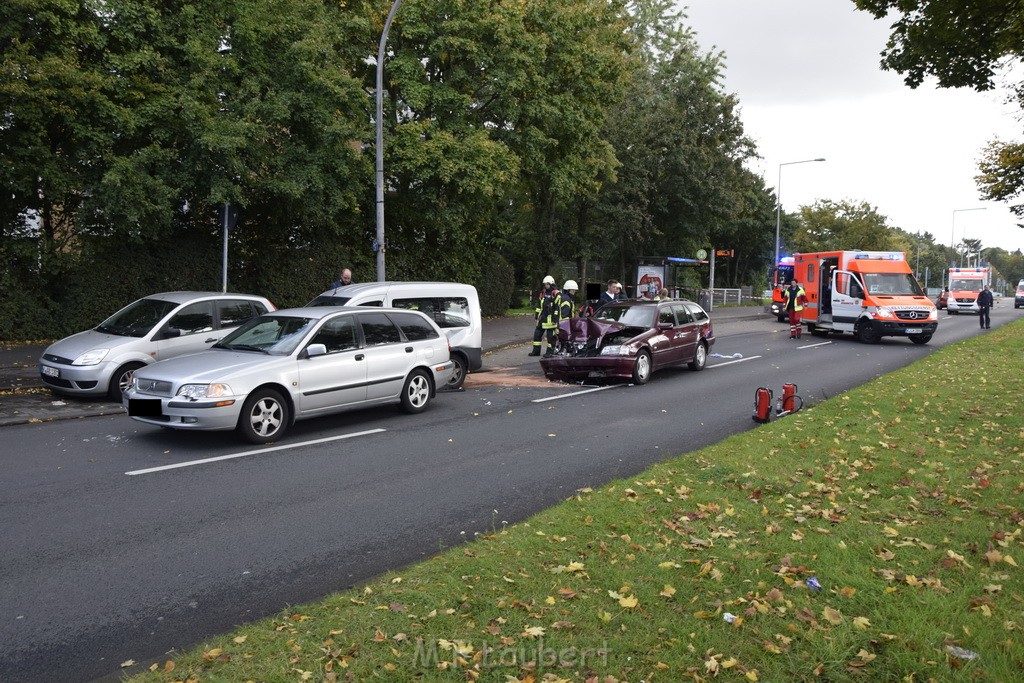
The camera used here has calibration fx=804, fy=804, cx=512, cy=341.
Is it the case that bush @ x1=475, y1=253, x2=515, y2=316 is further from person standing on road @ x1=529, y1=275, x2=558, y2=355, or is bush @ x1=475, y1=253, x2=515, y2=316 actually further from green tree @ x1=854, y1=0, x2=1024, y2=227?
green tree @ x1=854, y1=0, x2=1024, y2=227

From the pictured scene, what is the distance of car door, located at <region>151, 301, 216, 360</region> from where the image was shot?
12.1 meters

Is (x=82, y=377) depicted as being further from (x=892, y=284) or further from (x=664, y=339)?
(x=892, y=284)

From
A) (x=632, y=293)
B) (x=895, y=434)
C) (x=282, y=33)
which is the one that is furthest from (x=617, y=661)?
(x=632, y=293)

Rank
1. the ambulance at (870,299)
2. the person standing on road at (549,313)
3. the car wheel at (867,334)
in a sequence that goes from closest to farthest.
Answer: the person standing on road at (549,313)
the ambulance at (870,299)
the car wheel at (867,334)

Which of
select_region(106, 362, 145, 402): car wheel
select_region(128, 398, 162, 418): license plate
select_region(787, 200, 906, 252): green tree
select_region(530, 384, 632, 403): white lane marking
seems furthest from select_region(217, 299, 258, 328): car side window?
select_region(787, 200, 906, 252): green tree

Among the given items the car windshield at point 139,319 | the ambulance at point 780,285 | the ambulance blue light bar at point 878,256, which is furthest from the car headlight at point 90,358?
the ambulance at point 780,285

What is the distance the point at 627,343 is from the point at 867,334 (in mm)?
11804

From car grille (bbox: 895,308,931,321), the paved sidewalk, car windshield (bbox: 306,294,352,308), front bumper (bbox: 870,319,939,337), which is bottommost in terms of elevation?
the paved sidewalk

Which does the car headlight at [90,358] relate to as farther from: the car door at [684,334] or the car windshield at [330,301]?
the car door at [684,334]

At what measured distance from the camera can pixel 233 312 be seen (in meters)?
13.2

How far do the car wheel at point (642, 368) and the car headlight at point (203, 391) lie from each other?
25.4 ft

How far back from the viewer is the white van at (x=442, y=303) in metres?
13.4

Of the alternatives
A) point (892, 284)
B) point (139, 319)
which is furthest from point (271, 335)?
point (892, 284)

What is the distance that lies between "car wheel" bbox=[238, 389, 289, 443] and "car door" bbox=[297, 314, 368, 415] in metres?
0.29
